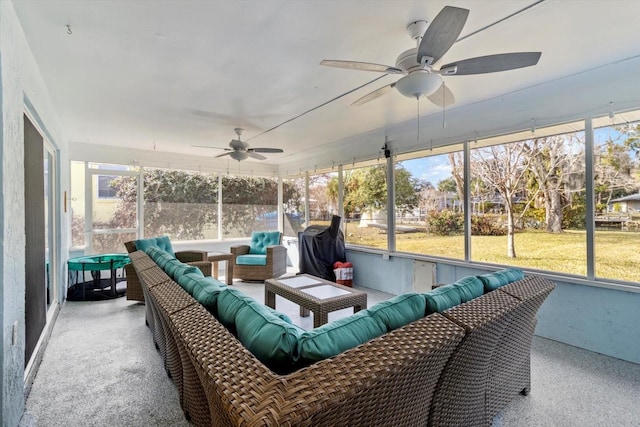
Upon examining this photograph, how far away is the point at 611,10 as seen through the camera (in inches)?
71.7

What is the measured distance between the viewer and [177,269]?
2127mm

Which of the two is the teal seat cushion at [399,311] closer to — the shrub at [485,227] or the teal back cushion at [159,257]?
the teal back cushion at [159,257]

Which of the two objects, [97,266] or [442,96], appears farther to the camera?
[97,266]

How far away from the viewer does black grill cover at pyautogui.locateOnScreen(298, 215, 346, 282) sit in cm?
486

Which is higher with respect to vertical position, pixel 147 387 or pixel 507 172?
pixel 507 172

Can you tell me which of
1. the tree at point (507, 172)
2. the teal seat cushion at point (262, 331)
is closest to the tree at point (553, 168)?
the tree at point (507, 172)

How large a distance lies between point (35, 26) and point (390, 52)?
2445 millimetres

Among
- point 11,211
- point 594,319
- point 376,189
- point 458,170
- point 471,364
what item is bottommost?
point 594,319

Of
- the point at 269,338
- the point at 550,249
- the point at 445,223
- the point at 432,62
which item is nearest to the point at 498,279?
the point at 432,62

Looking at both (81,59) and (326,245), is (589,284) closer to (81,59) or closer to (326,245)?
(326,245)

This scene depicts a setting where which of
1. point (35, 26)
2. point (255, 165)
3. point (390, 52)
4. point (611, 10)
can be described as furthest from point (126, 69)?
point (255, 165)

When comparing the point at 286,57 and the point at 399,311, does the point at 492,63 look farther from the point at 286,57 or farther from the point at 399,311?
the point at 399,311

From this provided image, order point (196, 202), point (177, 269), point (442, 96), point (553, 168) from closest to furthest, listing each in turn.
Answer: point (177, 269) → point (442, 96) → point (553, 168) → point (196, 202)

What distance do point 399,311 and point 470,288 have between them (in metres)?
0.63
